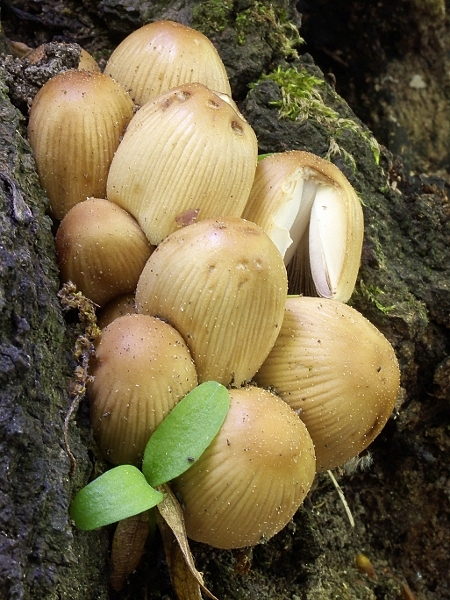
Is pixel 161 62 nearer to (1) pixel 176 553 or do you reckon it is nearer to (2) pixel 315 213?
(2) pixel 315 213

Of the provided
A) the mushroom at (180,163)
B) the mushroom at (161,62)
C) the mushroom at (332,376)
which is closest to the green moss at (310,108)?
the mushroom at (161,62)

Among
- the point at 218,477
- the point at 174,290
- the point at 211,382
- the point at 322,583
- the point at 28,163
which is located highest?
the point at 28,163

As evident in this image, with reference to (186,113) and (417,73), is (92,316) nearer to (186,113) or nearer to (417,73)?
(186,113)

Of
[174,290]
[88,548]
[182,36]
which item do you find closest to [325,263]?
[174,290]

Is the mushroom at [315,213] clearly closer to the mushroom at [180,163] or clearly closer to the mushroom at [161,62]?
the mushroom at [180,163]

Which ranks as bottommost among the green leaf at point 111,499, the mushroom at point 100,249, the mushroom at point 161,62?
the green leaf at point 111,499

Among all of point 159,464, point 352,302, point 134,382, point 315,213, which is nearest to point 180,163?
point 315,213
